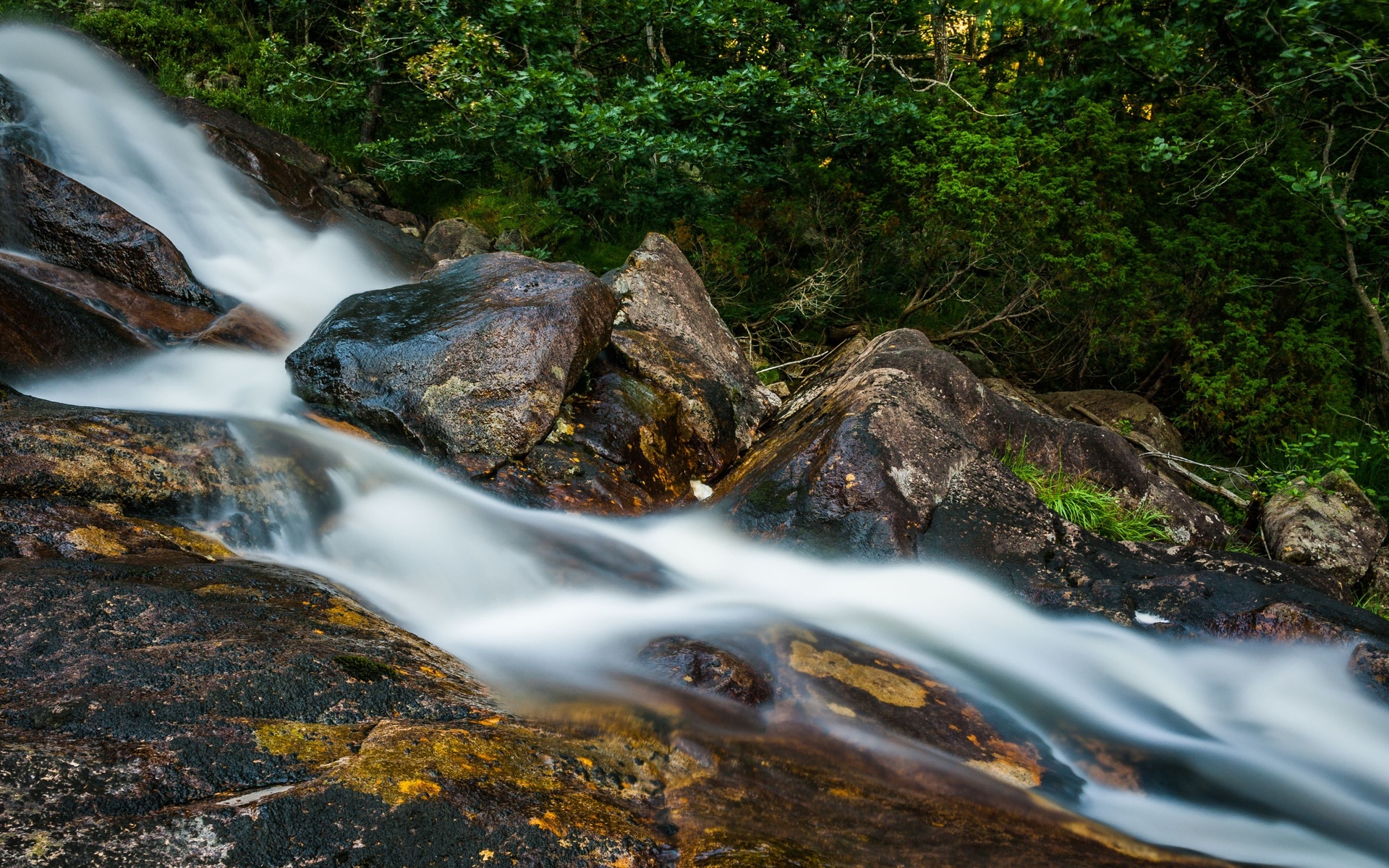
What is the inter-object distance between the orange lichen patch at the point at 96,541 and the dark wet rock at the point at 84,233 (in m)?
4.10

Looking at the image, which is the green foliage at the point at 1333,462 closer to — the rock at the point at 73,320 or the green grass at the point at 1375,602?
the green grass at the point at 1375,602

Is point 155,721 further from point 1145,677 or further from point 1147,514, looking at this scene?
point 1147,514

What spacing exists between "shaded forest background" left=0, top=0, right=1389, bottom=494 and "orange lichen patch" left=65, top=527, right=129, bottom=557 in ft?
18.8

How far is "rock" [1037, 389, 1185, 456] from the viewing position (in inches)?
330

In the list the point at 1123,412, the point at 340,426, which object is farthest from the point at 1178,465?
the point at 340,426

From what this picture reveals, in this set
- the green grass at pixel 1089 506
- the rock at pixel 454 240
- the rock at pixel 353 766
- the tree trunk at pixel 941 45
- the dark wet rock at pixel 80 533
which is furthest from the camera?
the rock at pixel 454 240

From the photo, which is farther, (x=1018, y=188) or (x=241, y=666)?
(x=1018, y=188)

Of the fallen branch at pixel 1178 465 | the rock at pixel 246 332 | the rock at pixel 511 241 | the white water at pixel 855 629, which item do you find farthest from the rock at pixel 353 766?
the rock at pixel 511 241

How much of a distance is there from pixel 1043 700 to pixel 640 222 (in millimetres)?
7811

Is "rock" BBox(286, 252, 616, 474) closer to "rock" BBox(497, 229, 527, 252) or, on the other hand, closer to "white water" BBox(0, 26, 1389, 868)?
"white water" BBox(0, 26, 1389, 868)

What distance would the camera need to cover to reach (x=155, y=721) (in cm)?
189

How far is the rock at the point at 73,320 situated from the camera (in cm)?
479

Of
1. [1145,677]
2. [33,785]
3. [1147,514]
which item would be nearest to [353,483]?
[33,785]

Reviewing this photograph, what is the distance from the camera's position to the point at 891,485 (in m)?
4.91
